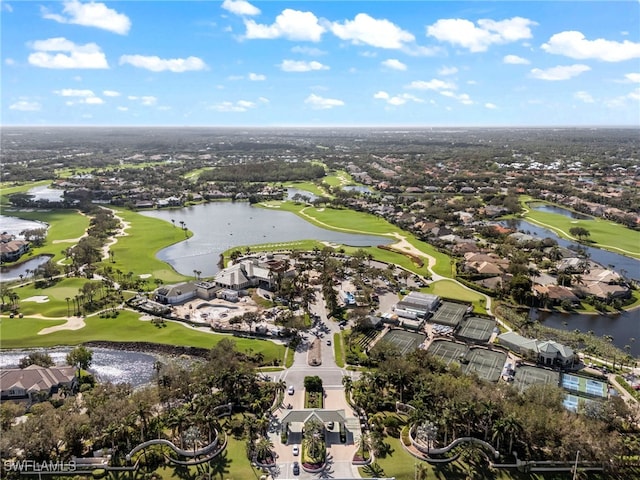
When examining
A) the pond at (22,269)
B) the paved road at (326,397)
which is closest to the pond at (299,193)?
the pond at (22,269)

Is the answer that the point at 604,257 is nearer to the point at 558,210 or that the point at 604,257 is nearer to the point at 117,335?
the point at 558,210

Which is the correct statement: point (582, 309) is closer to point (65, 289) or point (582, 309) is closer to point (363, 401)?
point (363, 401)

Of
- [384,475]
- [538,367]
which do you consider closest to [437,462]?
[384,475]

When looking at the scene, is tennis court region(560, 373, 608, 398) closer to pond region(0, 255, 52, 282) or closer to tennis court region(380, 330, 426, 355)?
tennis court region(380, 330, 426, 355)

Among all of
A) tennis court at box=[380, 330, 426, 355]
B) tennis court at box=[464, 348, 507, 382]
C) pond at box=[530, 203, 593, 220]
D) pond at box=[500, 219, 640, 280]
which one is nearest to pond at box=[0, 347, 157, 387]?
tennis court at box=[380, 330, 426, 355]

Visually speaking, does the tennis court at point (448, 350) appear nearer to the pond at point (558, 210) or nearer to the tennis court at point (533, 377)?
the tennis court at point (533, 377)
